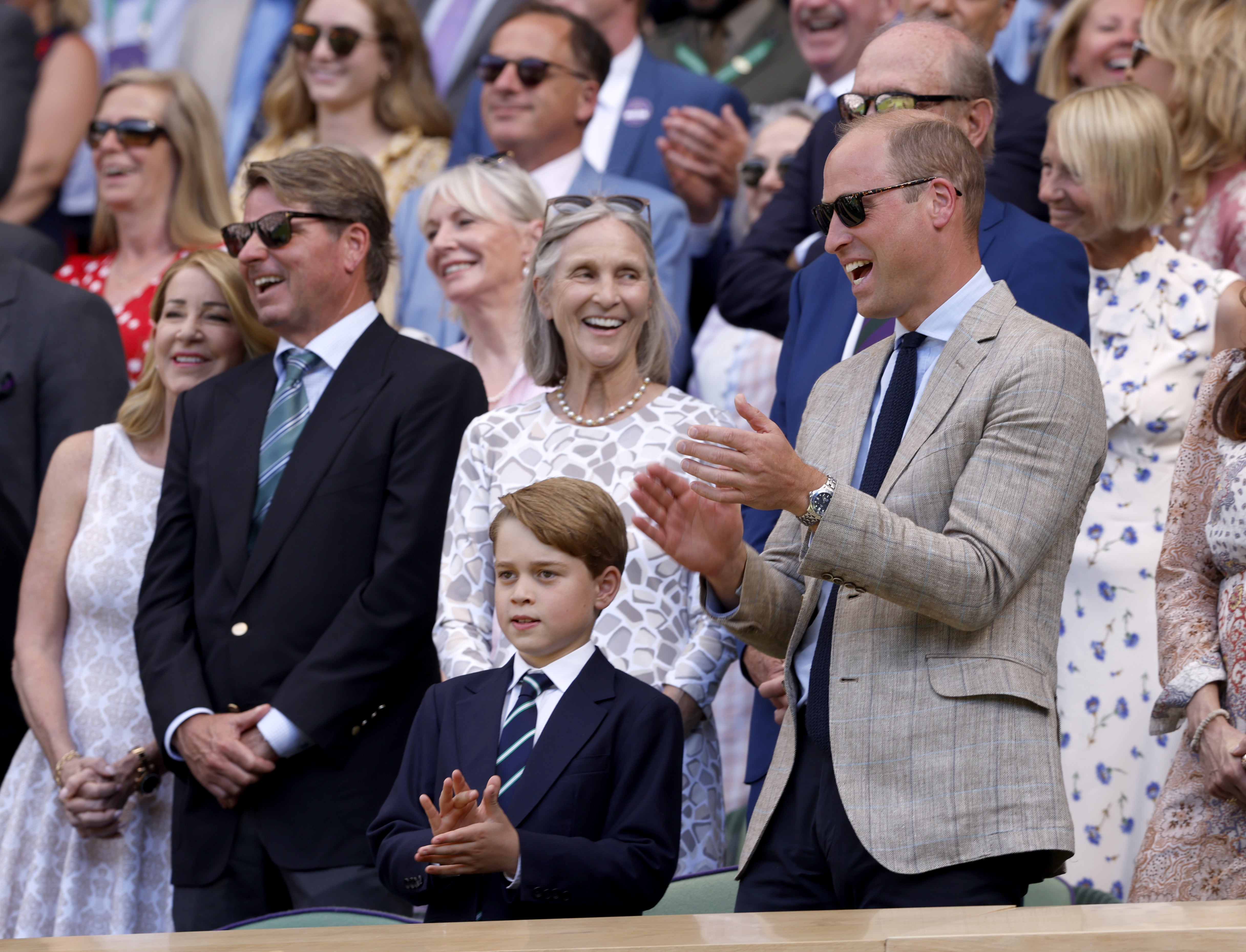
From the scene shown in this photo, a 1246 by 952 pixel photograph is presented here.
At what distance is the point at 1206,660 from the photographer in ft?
10.2

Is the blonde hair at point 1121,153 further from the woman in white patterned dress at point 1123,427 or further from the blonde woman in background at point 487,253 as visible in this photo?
the blonde woman in background at point 487,253

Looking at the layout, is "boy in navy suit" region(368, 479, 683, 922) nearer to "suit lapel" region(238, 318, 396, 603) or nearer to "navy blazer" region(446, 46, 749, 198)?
"suit lapel" region(238, 318, 396, 603)

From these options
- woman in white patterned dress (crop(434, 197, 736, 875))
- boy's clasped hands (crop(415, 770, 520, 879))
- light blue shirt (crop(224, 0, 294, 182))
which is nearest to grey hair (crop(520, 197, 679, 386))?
woman in white patterned dress (crop(434, 197, 736, 875))

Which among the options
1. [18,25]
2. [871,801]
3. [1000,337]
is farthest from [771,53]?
[871,801]

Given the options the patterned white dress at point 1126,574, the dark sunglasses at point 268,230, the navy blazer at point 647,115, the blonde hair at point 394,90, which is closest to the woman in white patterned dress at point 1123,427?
the patterned white dress at point 1126,574

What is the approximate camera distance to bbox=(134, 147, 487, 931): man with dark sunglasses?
11.4 ft

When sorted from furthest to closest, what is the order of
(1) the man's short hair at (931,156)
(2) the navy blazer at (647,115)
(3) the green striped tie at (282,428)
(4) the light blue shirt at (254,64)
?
(4) the light blue shirt at (254,64), (2) the navy blazer at (647,115), (3) the green striped tie at (282,428), (1) the man's short hair at (931,156)

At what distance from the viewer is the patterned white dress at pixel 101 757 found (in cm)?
395

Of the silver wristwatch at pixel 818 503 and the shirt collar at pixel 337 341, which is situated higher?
the shirt collar at pixel 337 341

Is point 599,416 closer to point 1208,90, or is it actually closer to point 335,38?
point 1208,90

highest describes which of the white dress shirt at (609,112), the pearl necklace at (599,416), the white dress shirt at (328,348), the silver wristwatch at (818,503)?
the white dress shirt at (609,112)

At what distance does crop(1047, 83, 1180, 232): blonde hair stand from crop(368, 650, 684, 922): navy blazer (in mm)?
2049

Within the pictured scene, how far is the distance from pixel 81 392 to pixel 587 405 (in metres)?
1.86

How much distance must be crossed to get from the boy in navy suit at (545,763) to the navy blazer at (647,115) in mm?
2728
